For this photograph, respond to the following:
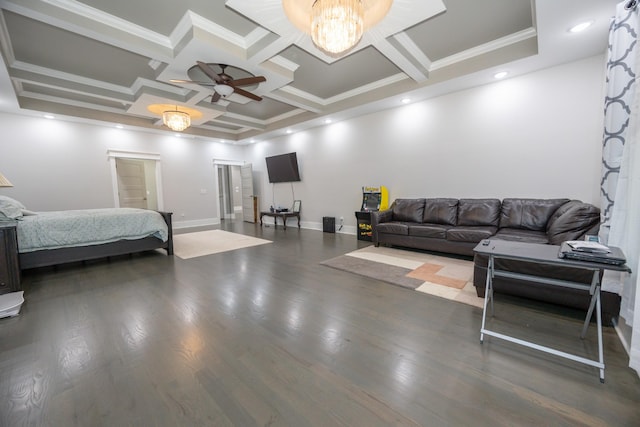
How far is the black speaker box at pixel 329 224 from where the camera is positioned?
645cm

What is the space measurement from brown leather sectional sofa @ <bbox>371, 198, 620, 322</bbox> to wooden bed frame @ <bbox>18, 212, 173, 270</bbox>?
396 cm

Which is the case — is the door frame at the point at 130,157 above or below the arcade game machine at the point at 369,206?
above

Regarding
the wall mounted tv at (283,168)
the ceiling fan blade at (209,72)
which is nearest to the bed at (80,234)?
the ceiling fan blade at (209,72)

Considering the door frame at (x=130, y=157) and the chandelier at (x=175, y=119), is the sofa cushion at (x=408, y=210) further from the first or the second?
the door frame at (x=130, y=157)

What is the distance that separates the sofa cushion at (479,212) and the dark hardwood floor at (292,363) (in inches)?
74.3

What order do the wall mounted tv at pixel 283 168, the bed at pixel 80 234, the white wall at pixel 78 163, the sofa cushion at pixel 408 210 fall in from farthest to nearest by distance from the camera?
the wall mounted tv at pixel 283 168, the white wall at pixel 78 163, the sofa cushion at pixel 408 210, the bed at pixel 80 234

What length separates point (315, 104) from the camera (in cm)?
570

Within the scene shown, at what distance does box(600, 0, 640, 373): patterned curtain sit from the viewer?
1.57 metres

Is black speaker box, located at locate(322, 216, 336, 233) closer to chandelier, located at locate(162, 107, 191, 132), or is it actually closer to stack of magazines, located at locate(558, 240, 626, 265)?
chandelier, located at locate(162, 107, 191, 132)

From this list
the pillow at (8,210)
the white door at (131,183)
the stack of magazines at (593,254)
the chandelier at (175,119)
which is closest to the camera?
the stack of magazines at (593,254)

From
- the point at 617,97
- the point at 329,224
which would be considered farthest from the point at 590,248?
the point at 329,224

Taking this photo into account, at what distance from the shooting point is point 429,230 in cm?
413

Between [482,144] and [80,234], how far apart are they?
21.4 feet

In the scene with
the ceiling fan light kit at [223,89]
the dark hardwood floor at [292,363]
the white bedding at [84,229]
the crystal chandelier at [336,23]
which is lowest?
the dark hardwood floor at [292,363]
